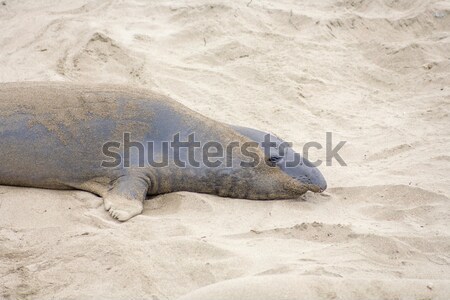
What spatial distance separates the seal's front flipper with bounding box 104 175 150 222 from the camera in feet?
10.7

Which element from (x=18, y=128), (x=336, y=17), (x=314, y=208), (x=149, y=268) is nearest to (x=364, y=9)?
(x=336, y=17)

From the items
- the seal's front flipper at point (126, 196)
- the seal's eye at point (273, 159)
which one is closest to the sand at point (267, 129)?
the seal's front flipper at point (126, 196)

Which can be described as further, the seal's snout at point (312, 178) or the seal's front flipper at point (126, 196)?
the seal's snout at point (312, 178)

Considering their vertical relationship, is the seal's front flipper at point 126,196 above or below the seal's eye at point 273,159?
below

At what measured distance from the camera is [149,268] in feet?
8.68

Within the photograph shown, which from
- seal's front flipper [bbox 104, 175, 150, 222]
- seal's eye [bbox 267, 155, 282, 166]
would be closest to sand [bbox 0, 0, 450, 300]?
seal's front flipper [bbox 104, 175, 150, 222]

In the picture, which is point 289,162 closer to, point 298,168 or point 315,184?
point 298,168

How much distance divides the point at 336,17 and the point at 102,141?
4032 millimetres

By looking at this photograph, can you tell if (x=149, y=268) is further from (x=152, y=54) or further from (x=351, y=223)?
(x=152, y=54)

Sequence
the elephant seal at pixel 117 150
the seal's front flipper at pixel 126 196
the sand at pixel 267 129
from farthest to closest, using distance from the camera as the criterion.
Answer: the elephant seal at pixel 117 150 < the seal's front flipper at pixel 126 196 < the sand at pixel 267 129

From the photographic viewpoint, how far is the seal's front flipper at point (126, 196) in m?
3.26

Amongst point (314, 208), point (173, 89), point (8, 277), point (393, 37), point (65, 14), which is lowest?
point (8, 277)

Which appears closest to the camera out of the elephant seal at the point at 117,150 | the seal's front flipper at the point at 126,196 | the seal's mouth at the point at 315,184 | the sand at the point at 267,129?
the sand at the point at 267,129

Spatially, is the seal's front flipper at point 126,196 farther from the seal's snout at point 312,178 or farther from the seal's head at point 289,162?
the seal's snout at point 312,178
